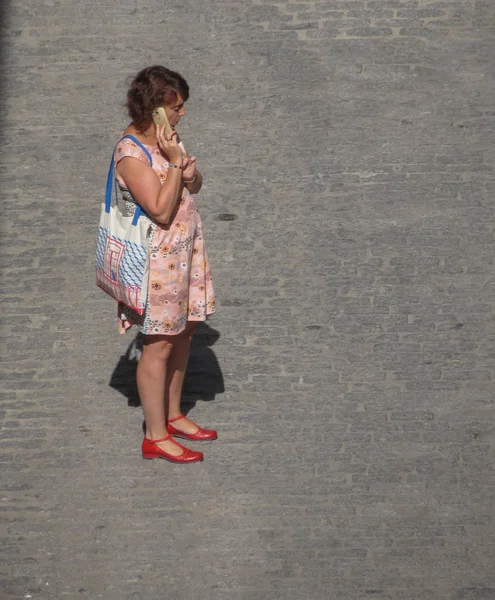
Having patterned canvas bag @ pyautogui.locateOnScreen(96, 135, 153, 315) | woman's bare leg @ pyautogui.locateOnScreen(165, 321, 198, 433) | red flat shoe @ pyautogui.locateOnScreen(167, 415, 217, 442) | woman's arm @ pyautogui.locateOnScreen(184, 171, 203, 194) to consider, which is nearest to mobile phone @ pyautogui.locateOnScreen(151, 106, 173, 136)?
patterned canvas bag @ pyautogui.locateOnScreen(96, 135, 153, 315)

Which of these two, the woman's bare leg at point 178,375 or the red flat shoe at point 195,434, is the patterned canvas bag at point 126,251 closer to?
the woman's bare leg at point 178,375

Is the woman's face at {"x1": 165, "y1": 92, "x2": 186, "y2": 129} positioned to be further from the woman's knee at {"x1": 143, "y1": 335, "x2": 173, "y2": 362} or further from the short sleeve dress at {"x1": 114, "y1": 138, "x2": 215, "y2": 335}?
the woman's knee at {"x1": 143, "y1": 335, "x2": 173, "y2": 362}

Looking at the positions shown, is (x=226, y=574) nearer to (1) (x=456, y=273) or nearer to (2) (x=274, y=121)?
(1) (x=456, y=273)

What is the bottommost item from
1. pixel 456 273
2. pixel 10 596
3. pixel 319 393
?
pixel 10 596

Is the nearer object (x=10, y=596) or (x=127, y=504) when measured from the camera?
(x=10, y=596)

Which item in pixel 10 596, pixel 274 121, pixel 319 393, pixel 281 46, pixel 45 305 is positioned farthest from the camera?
pixel 281 46

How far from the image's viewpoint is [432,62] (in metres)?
8.48

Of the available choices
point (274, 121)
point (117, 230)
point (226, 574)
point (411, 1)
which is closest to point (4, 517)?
point (226, 574)

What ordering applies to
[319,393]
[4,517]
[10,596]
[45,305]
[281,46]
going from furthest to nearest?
[281,46] < [45,305] < [319,393] < [4,517] < [10,596]

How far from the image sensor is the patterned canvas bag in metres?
5.43

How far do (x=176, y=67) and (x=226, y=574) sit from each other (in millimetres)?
4563

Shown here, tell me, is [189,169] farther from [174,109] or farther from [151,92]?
[151,92]

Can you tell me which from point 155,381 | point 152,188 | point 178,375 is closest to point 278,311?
point 178,375

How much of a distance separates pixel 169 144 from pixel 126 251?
0.57 meters
